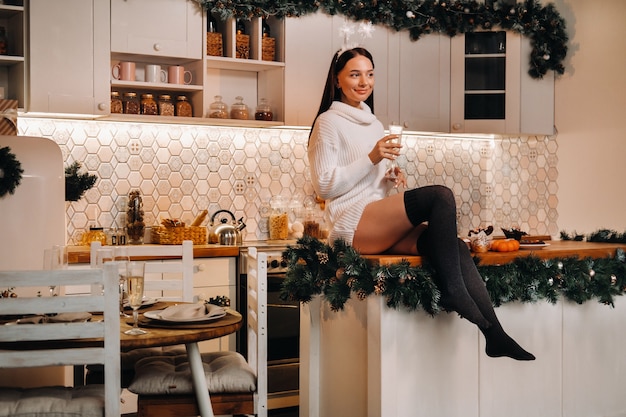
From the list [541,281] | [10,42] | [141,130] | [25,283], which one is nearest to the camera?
[25,283]

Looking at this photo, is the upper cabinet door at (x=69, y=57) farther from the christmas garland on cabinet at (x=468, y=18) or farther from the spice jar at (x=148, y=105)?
the christmas garland on cabinet at (x=468, y=18)

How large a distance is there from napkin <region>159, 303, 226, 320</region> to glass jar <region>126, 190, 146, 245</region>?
1.70 m

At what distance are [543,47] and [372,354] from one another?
2966 millimetres

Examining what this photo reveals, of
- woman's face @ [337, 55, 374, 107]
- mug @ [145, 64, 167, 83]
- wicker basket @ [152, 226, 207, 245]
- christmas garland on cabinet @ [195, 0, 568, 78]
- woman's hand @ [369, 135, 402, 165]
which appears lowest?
wicker basket @ [152, 226, 207, 245]

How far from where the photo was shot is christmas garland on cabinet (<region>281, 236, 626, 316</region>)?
2.51 metres

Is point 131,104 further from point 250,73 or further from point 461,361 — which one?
point 461,361

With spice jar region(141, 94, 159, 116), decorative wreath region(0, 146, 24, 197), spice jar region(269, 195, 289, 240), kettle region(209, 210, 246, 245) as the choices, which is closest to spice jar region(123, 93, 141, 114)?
spice jar region(141, 94, 159, 116)

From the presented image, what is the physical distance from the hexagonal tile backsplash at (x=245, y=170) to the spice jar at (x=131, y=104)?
0.21m

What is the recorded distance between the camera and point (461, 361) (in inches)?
108

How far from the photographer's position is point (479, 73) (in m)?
4.89

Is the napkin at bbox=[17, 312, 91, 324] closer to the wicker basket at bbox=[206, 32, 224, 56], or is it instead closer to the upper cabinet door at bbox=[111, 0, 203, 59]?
the upper cabinet door at bbox=[111, 0, 203, 59]

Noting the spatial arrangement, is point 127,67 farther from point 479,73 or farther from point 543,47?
point 543,47

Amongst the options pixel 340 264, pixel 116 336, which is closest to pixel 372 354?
pixel 340 264

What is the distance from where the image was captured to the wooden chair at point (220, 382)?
8.25ft
